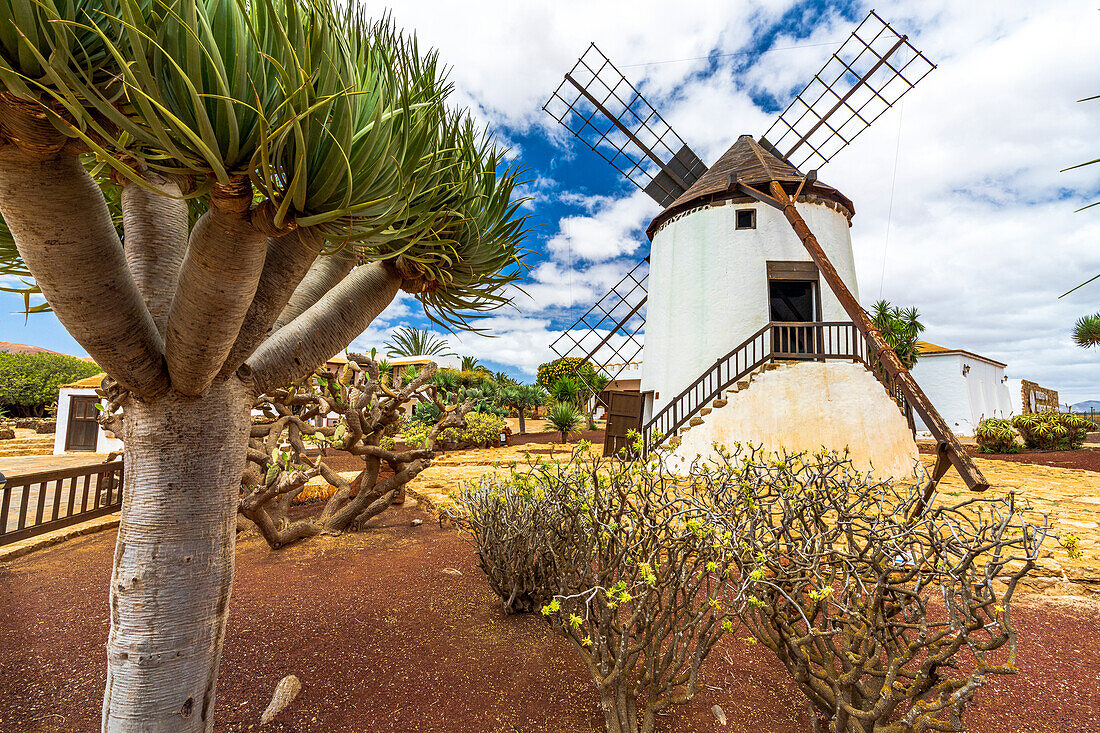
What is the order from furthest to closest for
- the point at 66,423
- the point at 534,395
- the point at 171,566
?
the point at 534,395 → the point at 66,423 → the point at 171,566

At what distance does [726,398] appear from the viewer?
890 centimetres

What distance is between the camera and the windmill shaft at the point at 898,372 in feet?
16.5

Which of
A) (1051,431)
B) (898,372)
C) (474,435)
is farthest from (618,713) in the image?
(1051,431)

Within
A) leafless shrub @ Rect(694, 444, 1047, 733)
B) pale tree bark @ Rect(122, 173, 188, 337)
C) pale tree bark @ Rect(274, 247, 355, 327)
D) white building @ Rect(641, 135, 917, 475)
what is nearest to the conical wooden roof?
white building @ Rect(641, 135, 917, 475)

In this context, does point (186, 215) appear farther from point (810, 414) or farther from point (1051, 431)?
point (1051, 431)

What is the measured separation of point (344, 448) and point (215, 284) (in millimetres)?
4641

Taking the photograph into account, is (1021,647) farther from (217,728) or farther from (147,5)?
(147,5)

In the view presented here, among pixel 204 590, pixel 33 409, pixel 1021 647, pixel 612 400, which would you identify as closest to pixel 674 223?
pixel 612 400

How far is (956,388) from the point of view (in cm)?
2098

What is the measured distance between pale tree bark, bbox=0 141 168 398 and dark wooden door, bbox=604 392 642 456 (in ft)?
37.6

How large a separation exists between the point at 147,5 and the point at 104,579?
193 inches

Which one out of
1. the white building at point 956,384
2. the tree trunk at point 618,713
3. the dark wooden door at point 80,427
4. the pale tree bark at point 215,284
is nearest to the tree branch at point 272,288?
the pale tree bark at point 215,284

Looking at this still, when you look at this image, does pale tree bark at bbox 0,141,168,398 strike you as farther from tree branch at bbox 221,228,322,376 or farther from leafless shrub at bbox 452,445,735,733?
leafless shrub at bbox 452,445,735,733

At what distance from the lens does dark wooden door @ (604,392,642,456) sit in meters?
12.5
